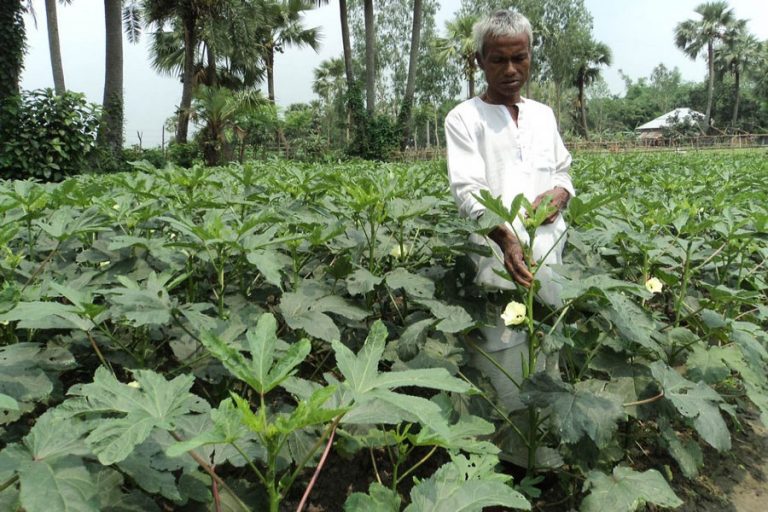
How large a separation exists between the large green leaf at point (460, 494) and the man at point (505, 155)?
0.86 metres

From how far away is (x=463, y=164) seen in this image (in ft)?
6.32

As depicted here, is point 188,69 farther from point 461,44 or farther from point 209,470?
point 209,470

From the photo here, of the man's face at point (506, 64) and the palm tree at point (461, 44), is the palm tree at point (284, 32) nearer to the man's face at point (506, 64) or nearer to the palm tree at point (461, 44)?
the palm tree at point (461, 44)

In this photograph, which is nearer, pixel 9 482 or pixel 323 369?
pixel 9 482

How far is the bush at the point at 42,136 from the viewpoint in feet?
29.7

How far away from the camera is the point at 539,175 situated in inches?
80.0

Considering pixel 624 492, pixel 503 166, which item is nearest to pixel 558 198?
pixel 503 166

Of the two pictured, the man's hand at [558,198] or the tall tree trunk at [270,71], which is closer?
the man's hand at [558,198]

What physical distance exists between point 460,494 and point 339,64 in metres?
44.6

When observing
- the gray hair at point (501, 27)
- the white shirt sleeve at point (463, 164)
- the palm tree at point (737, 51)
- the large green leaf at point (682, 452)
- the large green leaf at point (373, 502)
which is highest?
the palm tree at point (737, 51)

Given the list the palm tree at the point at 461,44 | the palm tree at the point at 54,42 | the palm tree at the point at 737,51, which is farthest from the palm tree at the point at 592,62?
the palm tree at the point at 54,42

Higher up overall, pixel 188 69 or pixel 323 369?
pixel 188 69

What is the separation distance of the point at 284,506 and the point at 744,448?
1.79 meters

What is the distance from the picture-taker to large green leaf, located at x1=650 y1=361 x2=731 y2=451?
132 centimetres
